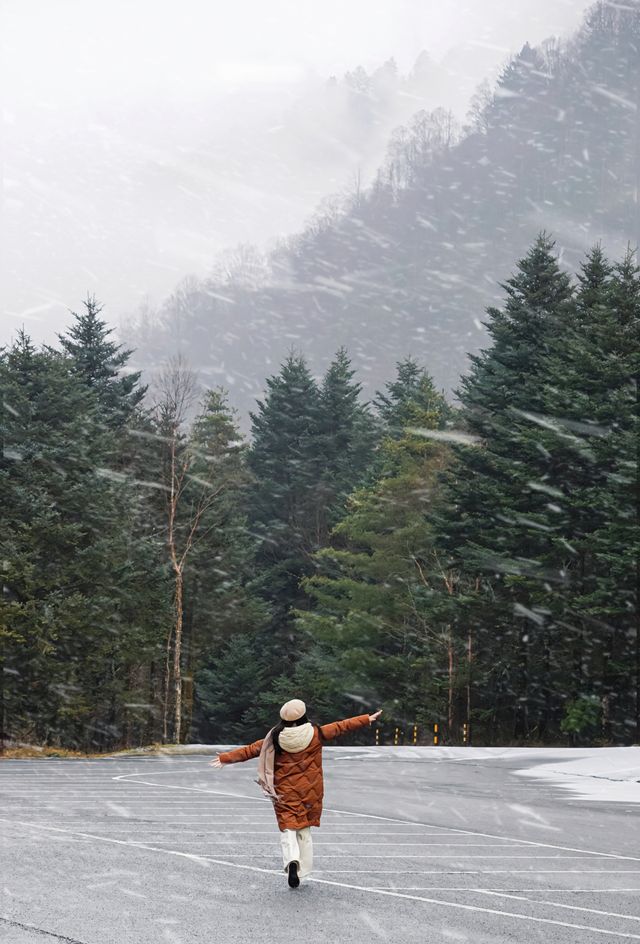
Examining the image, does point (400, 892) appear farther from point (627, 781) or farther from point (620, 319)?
point (620, 319)

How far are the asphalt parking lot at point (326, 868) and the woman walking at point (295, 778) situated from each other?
0.32 meters

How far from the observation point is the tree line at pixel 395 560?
38.5 m

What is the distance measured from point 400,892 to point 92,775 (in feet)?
46.2

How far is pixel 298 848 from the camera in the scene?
356 inches

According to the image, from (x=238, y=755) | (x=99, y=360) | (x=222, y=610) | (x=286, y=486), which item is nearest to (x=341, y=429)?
(x=286, y=486)

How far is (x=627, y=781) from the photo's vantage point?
866 inches

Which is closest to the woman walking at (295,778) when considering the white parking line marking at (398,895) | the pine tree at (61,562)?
the white parking line marking at (398,895)

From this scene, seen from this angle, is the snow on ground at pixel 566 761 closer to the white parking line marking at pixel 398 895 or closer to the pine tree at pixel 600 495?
the pine tree at pixel 600 495

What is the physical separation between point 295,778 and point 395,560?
44124 millimetres

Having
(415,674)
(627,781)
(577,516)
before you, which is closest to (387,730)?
(415,674)

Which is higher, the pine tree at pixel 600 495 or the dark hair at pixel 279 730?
the pine tree at pixel 600 495

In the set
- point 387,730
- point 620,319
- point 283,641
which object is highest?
point 620,319

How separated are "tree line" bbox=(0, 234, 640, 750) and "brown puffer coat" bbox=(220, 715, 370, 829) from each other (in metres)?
26.2

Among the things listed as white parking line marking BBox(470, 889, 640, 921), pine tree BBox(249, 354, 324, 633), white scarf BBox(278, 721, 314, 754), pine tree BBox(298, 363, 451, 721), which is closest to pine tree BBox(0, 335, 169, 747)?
pine tree BBox(298, 363, 451, 721)
